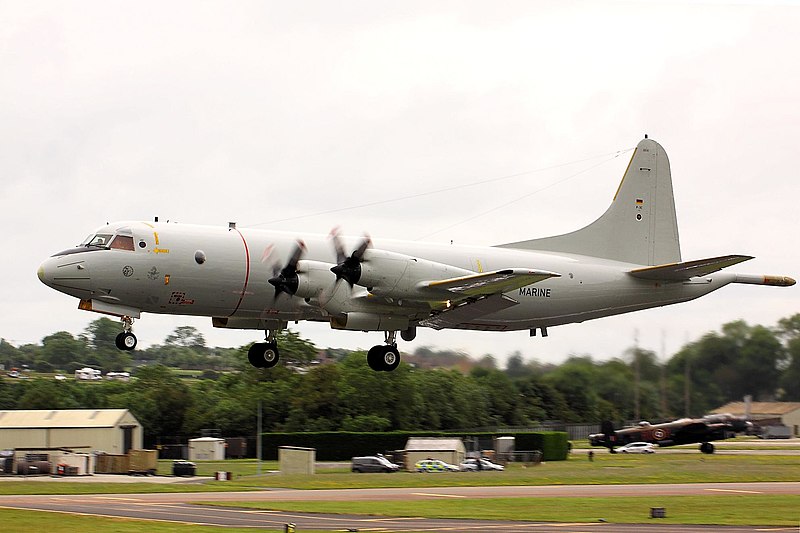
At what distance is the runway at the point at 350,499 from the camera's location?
2709cm

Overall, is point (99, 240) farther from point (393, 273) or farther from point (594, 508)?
point (594, 508)

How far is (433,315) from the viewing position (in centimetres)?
3334

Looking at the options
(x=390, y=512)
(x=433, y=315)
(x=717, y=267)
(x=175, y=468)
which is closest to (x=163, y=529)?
(x=390, y=512)

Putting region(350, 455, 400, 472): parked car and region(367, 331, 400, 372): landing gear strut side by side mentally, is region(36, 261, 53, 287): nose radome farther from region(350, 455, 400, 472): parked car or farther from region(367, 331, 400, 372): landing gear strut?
region(350, 455, 400, 472): parked car

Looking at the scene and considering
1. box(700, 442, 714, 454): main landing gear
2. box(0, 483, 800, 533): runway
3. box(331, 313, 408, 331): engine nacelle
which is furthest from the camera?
box(700, 442, 714, 454): main landing gear

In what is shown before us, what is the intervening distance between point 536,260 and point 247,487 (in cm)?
1500

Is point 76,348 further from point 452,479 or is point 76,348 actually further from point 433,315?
point 433,315

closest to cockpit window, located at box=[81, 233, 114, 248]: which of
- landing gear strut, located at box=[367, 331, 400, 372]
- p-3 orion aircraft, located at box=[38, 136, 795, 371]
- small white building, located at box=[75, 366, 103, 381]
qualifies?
p-3 orion aircraft, located at box=[38, 136, 795, 371]

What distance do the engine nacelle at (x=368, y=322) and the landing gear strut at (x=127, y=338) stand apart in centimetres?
572

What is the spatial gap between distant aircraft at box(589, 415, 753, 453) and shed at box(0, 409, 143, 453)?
2577cm

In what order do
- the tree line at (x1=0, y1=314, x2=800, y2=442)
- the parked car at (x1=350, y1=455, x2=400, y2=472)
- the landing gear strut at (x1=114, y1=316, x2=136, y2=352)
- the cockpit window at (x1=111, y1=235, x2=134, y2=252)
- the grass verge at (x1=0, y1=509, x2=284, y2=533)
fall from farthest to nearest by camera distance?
1. the parked car at (x1=350, y1=455, x2=400, y2=472)
2. the tree line at (x1=0, y1=314, x2=800, y2=442)
3. the landing gear strut at (x1=114, y1=316, x2=136, y2=352)
4. the cockpit window at (x1=111, y1=235, x2=134, y2=252)
5. the grass verge at (x1=0, y1=509, x2=284, y2=533)

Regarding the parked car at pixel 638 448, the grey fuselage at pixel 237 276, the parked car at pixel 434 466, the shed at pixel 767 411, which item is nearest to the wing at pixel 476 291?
the grey fuselage at pixel 237 276

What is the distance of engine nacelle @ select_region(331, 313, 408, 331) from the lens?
31625 millimetres

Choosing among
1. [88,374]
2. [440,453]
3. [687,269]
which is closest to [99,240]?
[687,269]
